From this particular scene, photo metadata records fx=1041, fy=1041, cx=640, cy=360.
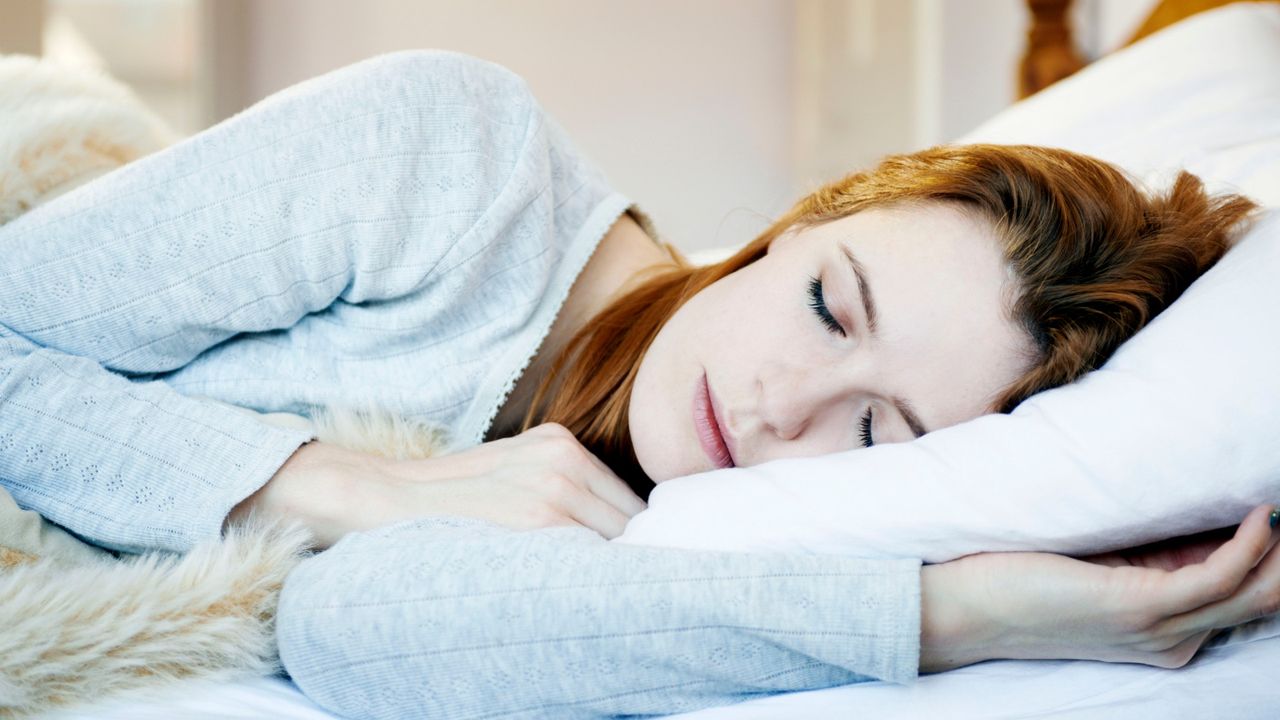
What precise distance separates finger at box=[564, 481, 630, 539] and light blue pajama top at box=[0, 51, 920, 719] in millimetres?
97

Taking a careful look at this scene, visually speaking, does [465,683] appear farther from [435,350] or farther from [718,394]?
[435,350]

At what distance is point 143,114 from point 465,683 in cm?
106

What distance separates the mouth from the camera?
1015 mm

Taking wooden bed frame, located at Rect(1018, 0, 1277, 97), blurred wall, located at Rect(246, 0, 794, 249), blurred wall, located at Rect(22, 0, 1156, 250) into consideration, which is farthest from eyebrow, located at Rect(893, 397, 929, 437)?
blurred wall, located at Rect(246, 0, 794, 249)

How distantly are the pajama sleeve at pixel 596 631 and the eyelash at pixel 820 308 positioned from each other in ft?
0.92

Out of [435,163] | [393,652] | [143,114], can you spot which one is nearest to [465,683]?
[393,652]

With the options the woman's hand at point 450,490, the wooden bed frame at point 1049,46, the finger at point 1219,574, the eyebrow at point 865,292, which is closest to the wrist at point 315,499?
the woman's hand at point 450,490

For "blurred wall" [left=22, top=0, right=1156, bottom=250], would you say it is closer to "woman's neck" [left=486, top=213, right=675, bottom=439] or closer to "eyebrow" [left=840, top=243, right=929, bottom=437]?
"woman's neck" [left=486, top=213, right=675, bottom=439]

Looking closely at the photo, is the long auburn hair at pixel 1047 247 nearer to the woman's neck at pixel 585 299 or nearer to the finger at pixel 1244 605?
the woman's neck at pixel 585 299

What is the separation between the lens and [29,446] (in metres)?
0.97

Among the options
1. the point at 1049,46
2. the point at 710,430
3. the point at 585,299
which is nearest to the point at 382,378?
the point at 585,299

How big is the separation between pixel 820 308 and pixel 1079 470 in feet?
0.97

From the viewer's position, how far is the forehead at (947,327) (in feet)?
3.07

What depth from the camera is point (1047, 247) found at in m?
0.97
